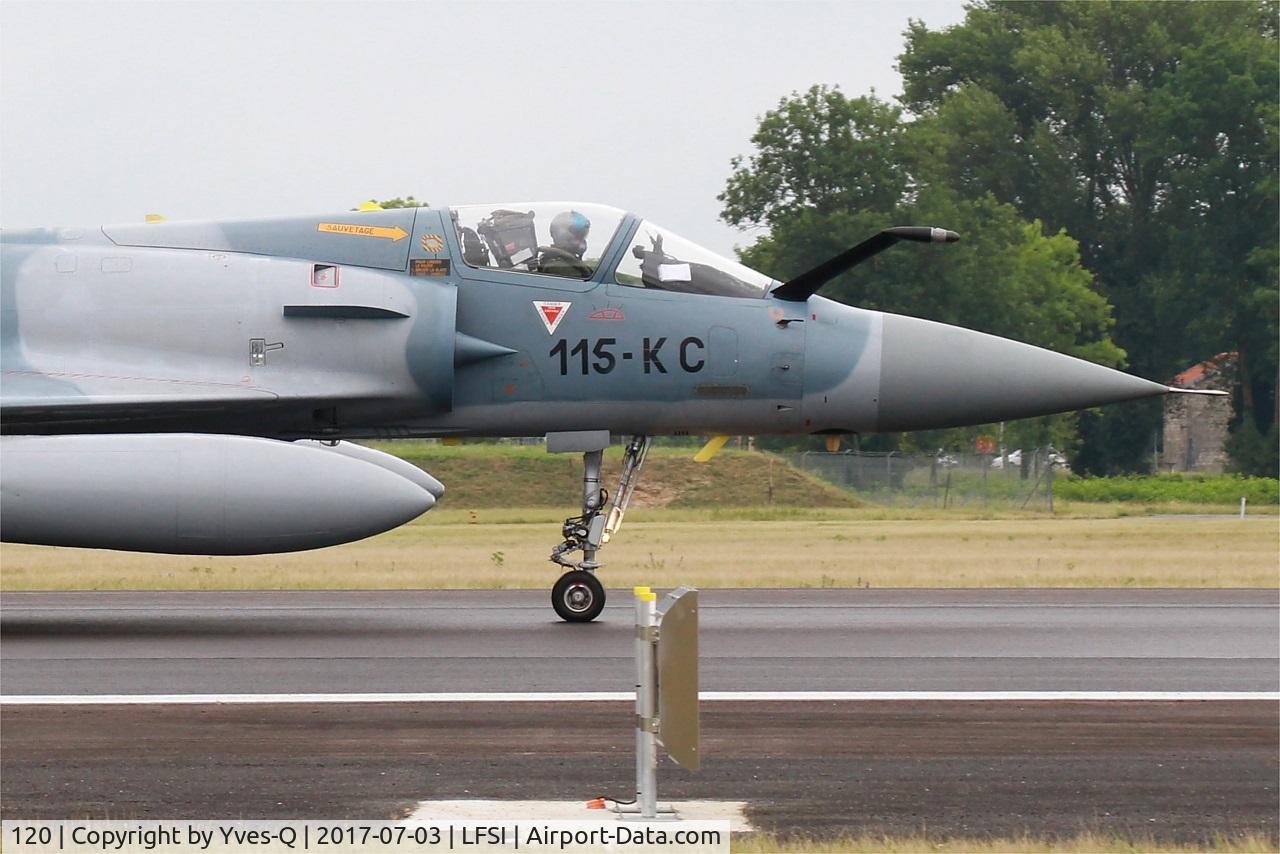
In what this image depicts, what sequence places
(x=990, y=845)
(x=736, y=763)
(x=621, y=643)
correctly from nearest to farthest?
(x=990, y=845)
(x=736, y=763)
(x=621, y=643)

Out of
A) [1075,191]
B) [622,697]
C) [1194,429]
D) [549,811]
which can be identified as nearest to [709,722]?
[622,697]

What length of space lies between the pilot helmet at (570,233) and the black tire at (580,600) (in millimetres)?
2626

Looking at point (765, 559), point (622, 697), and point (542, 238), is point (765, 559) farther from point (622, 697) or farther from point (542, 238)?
point (622, 697)

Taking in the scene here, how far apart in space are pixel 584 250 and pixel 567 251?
0.14 m

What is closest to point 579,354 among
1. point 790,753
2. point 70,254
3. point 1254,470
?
point 70,254

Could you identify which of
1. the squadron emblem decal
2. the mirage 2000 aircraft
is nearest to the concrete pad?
the mirage 2000 aircraft

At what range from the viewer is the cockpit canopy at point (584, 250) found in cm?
1398

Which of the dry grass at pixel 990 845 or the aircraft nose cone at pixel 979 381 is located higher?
the aircraft nose cone at pixel 979 381

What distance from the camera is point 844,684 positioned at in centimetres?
1048

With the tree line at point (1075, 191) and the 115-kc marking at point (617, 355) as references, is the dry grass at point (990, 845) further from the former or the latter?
the tree line at point (1075, 191)

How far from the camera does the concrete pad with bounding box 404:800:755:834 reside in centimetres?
716

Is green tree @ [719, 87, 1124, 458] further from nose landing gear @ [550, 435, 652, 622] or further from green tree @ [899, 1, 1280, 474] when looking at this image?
nose landing gear @ [550, 435, 652, 622]

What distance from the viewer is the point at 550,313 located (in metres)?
13.9

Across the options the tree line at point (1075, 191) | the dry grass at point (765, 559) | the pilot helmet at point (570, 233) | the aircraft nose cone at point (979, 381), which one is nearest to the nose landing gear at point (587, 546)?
the pilot helmet at point (570, 233)
